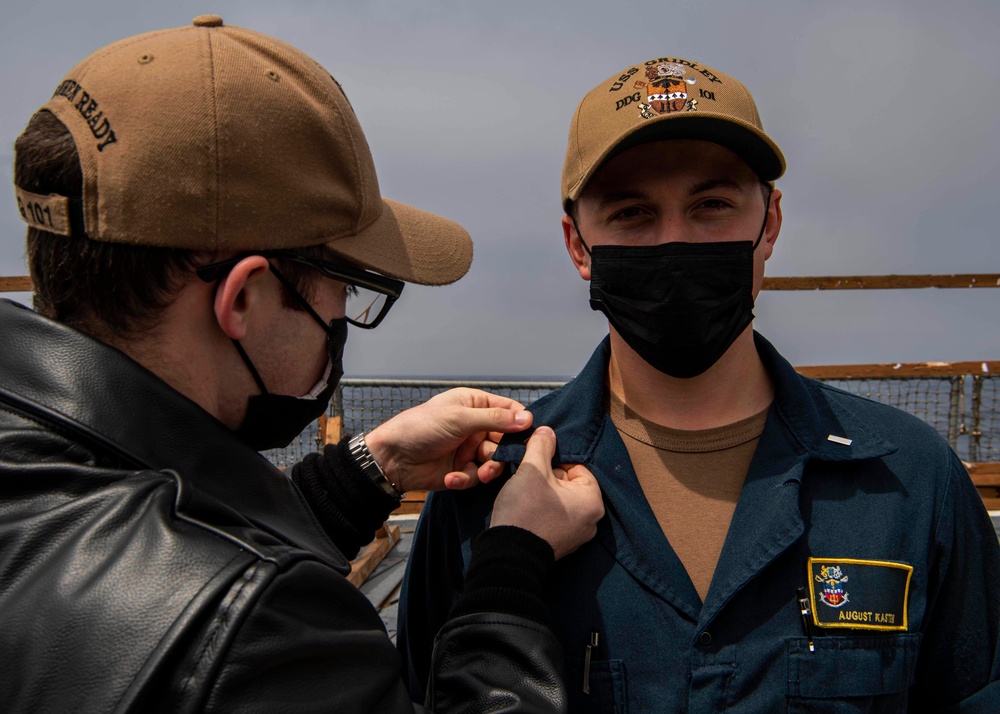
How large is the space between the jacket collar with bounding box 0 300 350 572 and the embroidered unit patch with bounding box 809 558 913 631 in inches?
40.3

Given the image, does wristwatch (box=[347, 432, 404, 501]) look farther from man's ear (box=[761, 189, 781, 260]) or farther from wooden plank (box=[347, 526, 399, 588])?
wooden plank (box=[347, 526, 399, 588])

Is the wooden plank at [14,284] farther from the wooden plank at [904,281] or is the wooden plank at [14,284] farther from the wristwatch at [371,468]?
the wooden plank at [904,281]

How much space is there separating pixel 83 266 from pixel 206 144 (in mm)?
307

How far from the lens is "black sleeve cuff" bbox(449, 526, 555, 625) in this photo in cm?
139

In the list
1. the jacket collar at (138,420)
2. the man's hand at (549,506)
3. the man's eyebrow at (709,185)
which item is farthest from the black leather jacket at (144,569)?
the man's eyebrow at (709,185)

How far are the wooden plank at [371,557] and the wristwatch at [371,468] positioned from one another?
225 centimetres

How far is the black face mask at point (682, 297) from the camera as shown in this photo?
1708 millimetres

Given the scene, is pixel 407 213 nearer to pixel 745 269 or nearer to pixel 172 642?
pixel 745 269

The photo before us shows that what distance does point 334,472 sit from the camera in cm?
209

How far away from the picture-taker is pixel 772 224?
1846 mm

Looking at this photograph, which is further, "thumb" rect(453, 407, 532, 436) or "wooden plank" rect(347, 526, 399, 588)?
"wooden plank" rect(347, 526, 399, 588)

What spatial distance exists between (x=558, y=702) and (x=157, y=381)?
0.92 m

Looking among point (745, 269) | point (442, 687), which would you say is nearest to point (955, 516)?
point (745, 269)

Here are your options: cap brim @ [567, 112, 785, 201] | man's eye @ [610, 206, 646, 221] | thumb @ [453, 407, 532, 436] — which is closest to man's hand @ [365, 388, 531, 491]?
thumb @ [453, 407, 532, 436]
